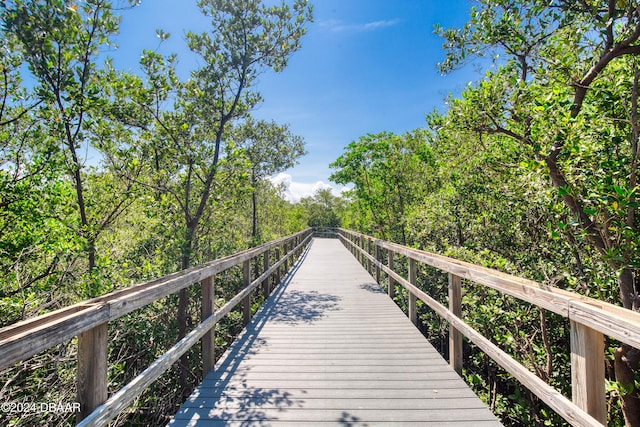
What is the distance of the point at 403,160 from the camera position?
9.07 m

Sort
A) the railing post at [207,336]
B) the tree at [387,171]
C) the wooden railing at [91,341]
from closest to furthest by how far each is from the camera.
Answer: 1. the wooden railing at [91,341]
2. the railing post at [207,336]
3. the tree at [387,171]

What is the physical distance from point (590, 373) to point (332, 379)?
1.87m

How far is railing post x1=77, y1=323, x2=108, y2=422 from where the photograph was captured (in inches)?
60.1

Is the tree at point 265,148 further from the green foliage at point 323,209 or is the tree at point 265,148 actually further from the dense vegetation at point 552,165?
the green foliage at point 323,209

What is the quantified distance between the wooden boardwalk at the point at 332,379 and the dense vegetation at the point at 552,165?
1022 millimetres

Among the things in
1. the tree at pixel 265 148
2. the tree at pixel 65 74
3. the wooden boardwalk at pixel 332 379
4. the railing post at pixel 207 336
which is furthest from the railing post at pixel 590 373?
the tree at pixel 265 148

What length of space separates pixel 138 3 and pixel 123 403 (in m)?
5.65

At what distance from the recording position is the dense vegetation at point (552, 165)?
234cm

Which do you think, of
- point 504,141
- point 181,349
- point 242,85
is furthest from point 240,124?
point 181,349

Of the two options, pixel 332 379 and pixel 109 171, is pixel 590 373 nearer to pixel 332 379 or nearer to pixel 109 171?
pixel 332 379

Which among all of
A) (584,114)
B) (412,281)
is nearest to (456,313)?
(412,281)

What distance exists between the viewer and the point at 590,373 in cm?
147

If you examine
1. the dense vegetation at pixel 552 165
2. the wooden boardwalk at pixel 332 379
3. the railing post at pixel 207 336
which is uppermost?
the dense vegetation at pixel 552 165

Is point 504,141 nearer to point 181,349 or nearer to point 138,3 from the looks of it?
point 181,349
